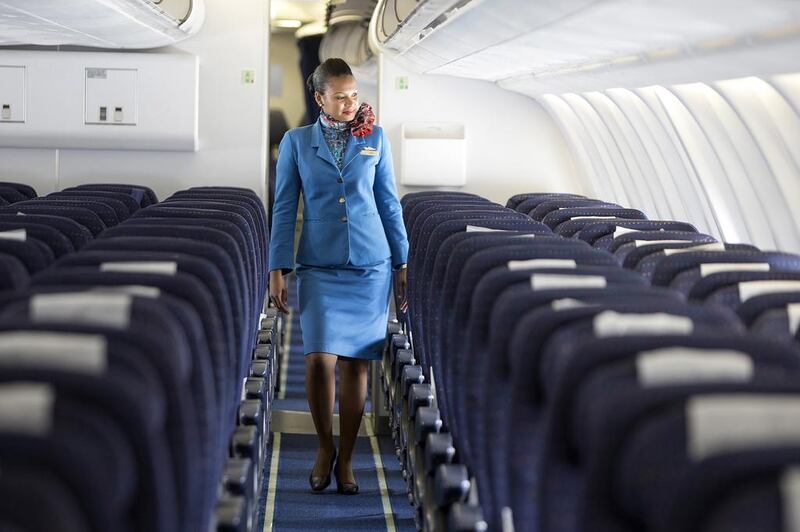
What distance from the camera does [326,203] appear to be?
627 centimetres

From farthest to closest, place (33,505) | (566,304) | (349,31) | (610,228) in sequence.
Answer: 1. (349,31)
2. (610,228)
3. (566,304)
4. (33,505)

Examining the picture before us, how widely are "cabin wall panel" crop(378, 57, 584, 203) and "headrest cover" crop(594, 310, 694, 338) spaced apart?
28.3 ft

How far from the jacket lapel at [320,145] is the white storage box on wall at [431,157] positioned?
4.86 metres

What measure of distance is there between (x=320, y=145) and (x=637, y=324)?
12.3ft

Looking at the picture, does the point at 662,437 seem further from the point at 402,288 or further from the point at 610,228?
the point at 402,288

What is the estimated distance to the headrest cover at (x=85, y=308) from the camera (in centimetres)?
273

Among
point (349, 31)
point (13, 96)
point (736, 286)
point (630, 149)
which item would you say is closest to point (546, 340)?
point (736, 286)

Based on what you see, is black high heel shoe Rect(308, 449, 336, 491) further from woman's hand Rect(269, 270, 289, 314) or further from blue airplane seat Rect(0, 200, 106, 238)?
blue airplane seat Rect(0, 200, 106, 238)

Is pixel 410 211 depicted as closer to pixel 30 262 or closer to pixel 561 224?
pixel 561 224

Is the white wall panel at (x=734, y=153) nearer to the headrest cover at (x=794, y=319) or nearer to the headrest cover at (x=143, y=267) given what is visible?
the headrest cover at (x=794, y=319)

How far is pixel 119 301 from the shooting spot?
274 centimetres

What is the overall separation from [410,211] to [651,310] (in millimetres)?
5230

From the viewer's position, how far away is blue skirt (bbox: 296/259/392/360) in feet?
20.3

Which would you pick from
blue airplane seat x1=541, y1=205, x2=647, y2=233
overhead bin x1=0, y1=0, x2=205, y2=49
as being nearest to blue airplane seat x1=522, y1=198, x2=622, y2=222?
blue airplane seat x1=541, y1=205, x2=647, y2=233
